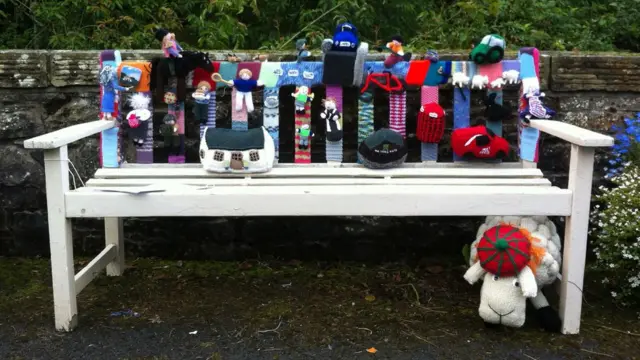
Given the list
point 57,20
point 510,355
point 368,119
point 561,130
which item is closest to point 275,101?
point 368,119

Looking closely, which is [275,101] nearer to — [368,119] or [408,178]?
[368,119]

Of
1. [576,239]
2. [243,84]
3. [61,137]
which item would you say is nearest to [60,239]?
[61,137]

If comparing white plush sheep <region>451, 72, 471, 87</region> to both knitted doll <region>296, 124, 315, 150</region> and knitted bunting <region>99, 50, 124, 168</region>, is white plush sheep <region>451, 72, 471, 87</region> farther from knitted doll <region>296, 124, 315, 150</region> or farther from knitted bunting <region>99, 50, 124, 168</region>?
knitted bunting <region>99, 50, 124, 168</region>

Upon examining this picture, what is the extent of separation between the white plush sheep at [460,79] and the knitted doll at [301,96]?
2.06ft

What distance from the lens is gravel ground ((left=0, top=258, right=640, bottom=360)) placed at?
2.45m

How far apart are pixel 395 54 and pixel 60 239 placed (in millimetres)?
1556

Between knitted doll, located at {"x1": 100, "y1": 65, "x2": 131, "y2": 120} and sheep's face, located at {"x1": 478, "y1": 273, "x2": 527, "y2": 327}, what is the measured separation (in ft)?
5.71

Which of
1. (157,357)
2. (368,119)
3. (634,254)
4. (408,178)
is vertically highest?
(368,119)

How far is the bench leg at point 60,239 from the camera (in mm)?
2451

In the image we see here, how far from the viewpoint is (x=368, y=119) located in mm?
3076

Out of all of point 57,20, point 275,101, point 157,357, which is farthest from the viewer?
point 57,20

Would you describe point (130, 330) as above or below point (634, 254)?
below

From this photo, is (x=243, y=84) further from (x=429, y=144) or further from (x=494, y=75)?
(x=494, y=75)

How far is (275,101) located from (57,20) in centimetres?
189
